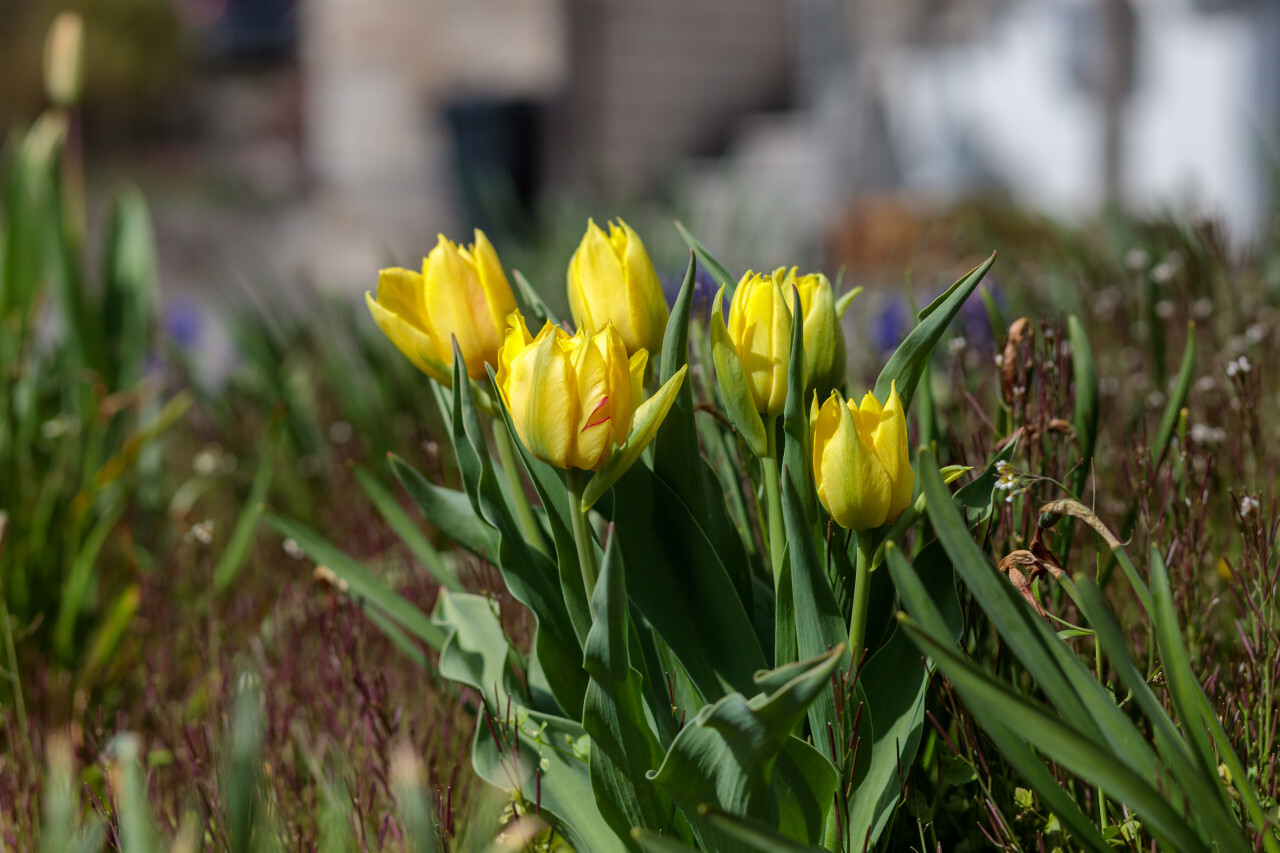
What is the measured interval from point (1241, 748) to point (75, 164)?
2475 millimetres

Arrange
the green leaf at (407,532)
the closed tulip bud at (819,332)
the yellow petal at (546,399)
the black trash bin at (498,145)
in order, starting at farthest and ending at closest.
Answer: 1. the black trash bin at (498,145)
2. the green leaf at (407,532)
3. the closed tulip bud at (819,332)
4. the yellow petal at (546,399)

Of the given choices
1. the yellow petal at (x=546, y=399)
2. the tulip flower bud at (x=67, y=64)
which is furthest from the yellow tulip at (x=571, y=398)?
the tulip flower bud at (x=67, y=64)

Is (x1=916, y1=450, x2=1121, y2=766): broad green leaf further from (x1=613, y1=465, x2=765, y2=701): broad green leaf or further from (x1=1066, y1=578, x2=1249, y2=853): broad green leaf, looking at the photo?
(x1=613, y1=465, x2=765, y2=701): broad green leaf

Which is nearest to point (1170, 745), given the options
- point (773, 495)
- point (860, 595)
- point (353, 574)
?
point (860, 595)

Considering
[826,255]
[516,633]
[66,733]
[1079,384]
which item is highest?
[1079,384]

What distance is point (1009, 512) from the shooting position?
106 centimetres

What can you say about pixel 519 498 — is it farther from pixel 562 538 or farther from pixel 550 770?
pixel 550 770

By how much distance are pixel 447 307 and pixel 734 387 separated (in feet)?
0.85

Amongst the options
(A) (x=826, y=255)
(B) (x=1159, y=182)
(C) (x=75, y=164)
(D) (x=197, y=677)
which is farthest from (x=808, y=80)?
(D) (x=197, y=677)

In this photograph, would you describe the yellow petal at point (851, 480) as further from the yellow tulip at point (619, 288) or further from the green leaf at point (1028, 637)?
the yellow tulip at point (619, 288)

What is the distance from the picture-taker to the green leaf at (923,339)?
83 cm

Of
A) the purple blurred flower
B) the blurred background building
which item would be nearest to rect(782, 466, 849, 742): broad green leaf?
the purple blurred flower

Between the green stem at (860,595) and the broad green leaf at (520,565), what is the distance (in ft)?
0.81

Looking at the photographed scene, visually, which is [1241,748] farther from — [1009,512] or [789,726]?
[789,726]
